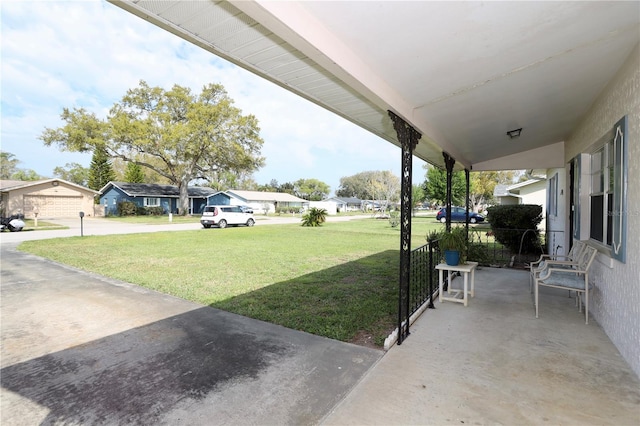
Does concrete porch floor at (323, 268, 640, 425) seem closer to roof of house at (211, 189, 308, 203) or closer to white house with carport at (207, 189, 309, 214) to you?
white house with carport at (207, 189, 309, 214)

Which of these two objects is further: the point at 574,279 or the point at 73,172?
the point at 73,172

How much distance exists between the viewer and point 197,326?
368cm

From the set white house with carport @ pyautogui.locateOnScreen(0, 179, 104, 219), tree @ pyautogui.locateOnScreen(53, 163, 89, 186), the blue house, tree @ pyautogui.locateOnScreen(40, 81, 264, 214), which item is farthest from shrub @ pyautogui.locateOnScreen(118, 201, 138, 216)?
tree @ pyautogui.locateOnScreen(53, 163, 89, 186)

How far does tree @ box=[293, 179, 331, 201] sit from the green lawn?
5470cm

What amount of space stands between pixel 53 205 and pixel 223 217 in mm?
16660

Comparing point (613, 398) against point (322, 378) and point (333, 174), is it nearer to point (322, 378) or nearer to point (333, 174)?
point (322, 378)

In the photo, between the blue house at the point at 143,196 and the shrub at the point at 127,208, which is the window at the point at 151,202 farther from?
the shrub at the point at 127,208

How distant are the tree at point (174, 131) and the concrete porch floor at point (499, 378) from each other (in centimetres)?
2583

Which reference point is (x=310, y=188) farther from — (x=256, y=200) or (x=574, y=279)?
(x=574, y=279)

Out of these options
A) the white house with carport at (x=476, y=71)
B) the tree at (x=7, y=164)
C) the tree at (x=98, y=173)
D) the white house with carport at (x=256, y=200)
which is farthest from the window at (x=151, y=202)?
the white house with carport at (x=476, y=71)

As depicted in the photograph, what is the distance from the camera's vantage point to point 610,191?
3387 mm

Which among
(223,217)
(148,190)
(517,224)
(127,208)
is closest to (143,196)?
(148,190)

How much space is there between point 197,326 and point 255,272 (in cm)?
300

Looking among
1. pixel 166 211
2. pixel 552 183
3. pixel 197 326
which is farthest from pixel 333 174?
pixel 197 326
